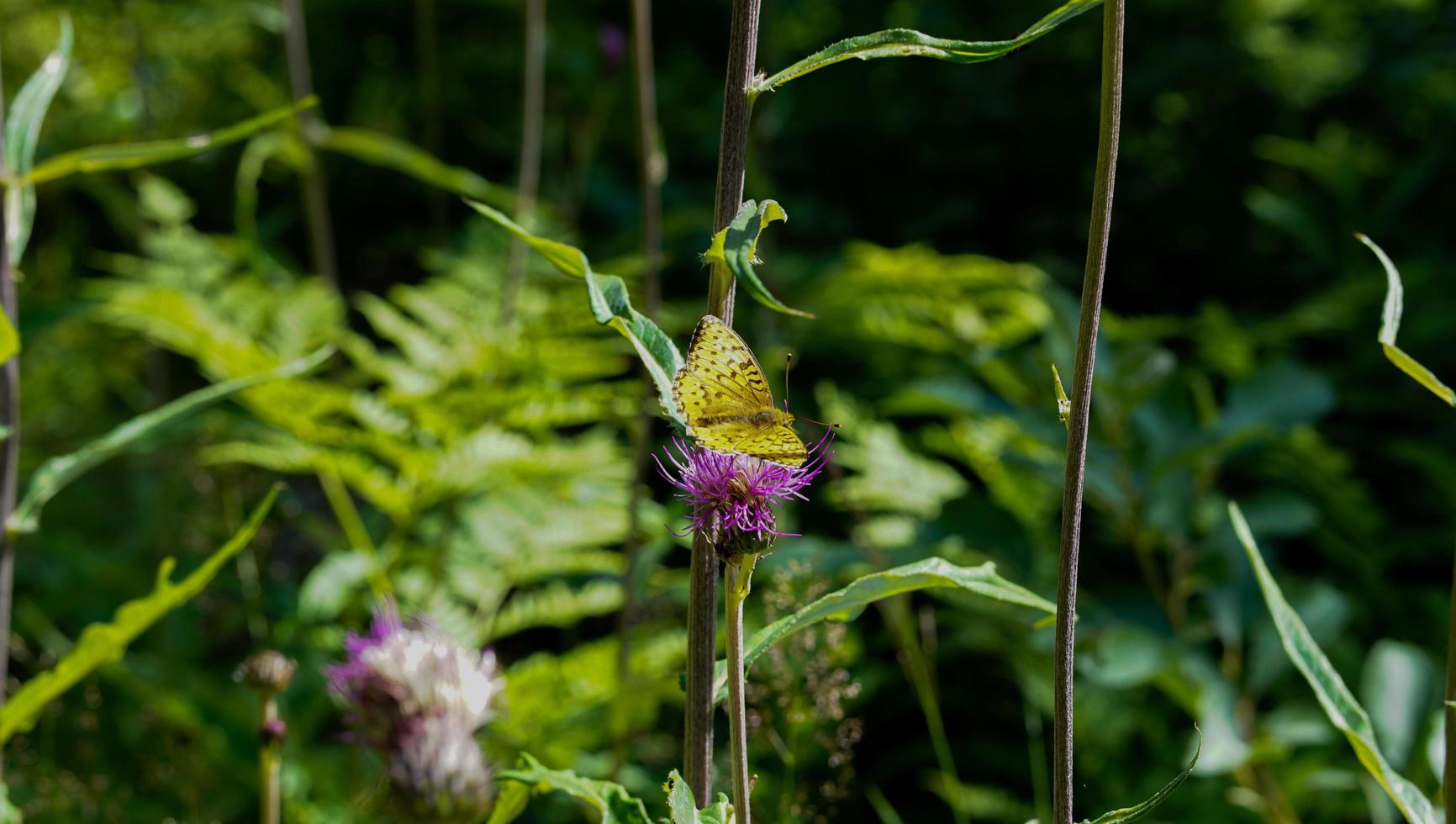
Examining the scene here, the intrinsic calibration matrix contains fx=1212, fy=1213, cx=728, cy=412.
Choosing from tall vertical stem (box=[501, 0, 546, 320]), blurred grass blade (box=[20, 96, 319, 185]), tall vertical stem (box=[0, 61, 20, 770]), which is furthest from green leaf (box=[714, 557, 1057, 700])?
tall vertical stem (box=[501, 0, 546, 320])

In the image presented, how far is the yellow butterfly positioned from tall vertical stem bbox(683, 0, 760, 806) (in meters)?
0.04

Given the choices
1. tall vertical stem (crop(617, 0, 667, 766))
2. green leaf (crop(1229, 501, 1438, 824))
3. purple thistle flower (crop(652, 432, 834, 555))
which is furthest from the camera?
tall vertical stem (crop(617, 0, 667, 766))

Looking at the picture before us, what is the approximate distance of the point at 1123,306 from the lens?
10.7 feet

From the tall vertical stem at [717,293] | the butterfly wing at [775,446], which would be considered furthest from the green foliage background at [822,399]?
the butterfly wing at [775,446]

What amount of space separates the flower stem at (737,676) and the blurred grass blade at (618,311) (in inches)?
3.7

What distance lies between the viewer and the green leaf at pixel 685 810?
66cm

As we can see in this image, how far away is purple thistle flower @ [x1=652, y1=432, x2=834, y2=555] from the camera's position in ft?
2.43

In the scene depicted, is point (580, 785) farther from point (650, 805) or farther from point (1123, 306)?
point (1123, 306)

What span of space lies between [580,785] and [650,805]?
1150 mm

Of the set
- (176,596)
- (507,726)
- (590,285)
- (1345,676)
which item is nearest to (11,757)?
(507,726)

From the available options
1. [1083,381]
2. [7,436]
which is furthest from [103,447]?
[1083,381]

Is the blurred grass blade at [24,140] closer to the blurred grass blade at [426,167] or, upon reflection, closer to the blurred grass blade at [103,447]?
the blurred grass blade at [103,447]

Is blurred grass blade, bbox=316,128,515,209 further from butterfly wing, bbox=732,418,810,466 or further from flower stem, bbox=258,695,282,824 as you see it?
butterfly wing, bbox=732,418,810,466

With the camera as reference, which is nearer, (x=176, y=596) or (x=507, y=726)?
(x=176, y=596)
